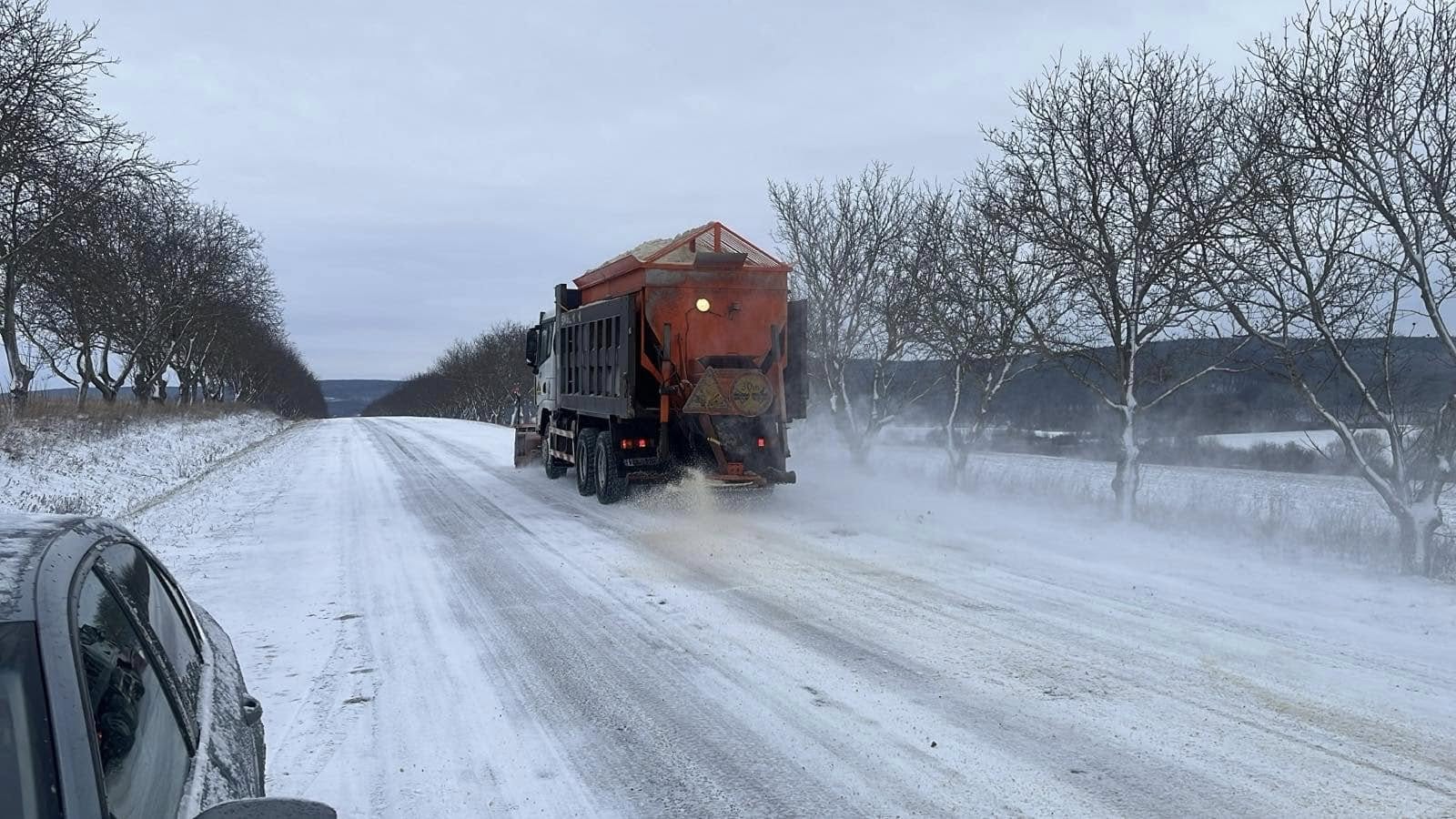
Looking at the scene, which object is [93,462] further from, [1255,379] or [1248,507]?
[1255,379]

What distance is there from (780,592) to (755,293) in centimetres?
671

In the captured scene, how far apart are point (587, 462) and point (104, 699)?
13.7 m

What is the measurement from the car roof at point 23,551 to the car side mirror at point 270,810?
0.57 meters

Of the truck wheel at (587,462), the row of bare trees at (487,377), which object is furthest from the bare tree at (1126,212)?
the row of bare trees at (487,377)

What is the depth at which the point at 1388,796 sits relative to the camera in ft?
13.7

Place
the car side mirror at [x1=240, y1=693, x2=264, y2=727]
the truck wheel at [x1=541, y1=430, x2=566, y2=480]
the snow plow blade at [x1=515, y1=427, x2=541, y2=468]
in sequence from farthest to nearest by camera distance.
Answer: the snow plow blade at [x1=515, y1=427, x2=541, y2=468] → the truck wheel at [x1=541, y1=430, x2=566, y2=480] → the car side mirror at [x1=240, y1=693, x2=264, y2=727]

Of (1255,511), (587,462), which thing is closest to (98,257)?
(587,462)

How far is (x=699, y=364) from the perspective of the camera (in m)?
13.9

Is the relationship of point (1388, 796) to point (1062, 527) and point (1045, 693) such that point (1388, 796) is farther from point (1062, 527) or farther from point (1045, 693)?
point (1062, 527)

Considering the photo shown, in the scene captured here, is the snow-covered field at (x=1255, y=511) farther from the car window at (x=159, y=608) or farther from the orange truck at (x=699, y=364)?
the car window at (x=159, y=608)

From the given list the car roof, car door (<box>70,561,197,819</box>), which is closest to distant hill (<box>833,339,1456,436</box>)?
car door (<box>70,561,197,819</box>)

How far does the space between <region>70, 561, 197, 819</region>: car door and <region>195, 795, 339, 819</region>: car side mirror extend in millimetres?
171

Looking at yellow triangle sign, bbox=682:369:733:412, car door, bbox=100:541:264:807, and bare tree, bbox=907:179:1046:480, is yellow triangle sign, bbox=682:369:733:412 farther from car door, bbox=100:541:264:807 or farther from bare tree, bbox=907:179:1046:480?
car door, bbox=100:541:264:807

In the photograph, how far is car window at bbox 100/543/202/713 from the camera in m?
2.79
